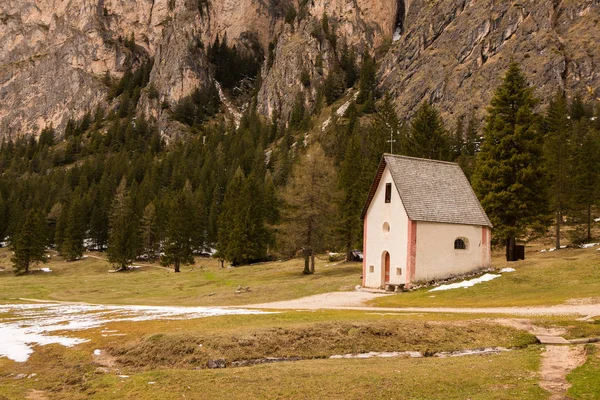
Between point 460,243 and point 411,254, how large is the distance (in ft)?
16.9

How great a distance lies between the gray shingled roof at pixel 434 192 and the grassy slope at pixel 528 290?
19.0ft

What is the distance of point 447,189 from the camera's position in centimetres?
4441

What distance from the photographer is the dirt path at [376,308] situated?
2486 cm

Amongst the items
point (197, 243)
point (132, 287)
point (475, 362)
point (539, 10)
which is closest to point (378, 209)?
point (475, 362)

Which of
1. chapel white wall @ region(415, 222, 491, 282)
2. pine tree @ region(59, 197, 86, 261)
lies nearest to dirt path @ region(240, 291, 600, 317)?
chapel white wall @ region(415, 222, 491, 282)

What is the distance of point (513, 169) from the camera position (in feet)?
158

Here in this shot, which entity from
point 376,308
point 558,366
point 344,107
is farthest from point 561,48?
point 558,366

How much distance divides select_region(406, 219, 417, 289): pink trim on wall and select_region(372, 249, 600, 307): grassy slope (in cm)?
155

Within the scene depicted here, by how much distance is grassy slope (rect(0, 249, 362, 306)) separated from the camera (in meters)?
44.2

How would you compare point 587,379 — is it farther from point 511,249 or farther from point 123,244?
point 123,244

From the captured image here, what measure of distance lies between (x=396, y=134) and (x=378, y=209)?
6828cm

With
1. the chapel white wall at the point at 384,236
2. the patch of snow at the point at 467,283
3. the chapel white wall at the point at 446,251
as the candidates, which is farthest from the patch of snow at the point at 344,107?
the patch of snow at the point at 467,283

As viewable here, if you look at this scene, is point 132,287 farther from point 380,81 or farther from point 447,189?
point 380,81

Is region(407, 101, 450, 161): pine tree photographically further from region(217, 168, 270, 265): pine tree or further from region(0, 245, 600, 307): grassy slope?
region(217, 168, 270, 265): pine tree
